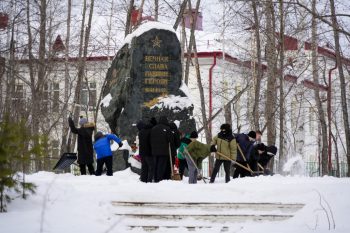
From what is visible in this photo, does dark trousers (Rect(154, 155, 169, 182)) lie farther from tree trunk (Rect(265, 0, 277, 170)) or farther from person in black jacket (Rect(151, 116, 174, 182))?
tree trunk (Rect(265, 0, 277, 170))

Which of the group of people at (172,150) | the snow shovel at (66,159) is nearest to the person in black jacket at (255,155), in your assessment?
the group of people at (172,150)

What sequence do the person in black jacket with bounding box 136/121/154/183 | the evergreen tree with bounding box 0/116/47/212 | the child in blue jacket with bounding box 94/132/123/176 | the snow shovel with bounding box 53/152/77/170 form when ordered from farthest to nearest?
the snow shovel with bounding box 53/152/77/170 < the child in blue jacket with bounding box 94/132/123/176 < the person in black jacket with bounding box 136/121/154/183 < the evergreen tree with bounding box 0/116/47/212

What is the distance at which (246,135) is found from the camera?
18.0 meters

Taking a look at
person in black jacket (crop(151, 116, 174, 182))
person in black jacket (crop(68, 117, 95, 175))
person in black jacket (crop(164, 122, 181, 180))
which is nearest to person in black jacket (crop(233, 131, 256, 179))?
person in black jacket (crop(164, 122, 181, 180))

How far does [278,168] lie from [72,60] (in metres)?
12.1

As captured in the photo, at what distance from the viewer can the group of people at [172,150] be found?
1653 cm

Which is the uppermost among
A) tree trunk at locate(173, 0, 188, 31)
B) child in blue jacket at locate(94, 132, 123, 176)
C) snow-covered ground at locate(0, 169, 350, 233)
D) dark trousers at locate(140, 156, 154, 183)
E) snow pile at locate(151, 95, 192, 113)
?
tree trunk at locate(173, 0, 188, 31)

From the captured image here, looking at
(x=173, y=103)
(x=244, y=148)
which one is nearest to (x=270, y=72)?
(x=173, y=103)

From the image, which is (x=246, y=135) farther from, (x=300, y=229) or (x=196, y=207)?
(x=300, y=229)

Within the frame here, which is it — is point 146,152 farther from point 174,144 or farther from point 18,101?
point 18,101

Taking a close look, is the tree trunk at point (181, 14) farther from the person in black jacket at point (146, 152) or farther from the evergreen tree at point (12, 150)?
the evergreen tree at point (12, 150)

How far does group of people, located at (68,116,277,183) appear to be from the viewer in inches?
651

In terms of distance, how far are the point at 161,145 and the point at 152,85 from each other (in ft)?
14.5

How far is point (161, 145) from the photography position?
53.6ft
